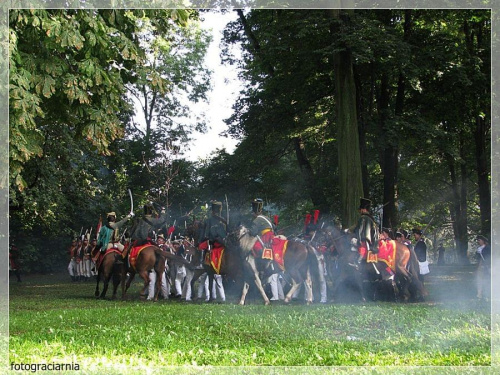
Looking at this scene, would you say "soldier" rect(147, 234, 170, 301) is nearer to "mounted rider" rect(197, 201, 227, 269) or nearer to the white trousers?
the white trousers

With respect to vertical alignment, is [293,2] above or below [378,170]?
above

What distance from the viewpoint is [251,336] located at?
38.2ft

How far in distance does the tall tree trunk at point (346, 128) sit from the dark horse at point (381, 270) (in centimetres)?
348

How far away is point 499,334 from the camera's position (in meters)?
11.4

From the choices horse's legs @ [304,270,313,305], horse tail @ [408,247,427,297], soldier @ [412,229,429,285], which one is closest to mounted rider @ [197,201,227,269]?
horse's legs @ [304,270,313,305]

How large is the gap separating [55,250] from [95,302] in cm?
2360

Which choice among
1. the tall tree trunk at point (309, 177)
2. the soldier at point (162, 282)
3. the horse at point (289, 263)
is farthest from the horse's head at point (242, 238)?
the tall tree trunk at point (309, 177)

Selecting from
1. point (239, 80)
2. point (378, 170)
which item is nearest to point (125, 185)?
point (239, 80)

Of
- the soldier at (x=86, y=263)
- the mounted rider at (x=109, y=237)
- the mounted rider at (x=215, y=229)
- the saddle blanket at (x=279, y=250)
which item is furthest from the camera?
the soldier at (x=86, y=263)

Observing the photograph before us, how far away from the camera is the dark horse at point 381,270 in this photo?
17.5 m

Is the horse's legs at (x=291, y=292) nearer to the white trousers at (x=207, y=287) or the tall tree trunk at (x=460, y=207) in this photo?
the white trousers at (x=207, y=287)

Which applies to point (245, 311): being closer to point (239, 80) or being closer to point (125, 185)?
point (239, 80)

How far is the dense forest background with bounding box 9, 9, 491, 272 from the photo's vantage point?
44.5 feet

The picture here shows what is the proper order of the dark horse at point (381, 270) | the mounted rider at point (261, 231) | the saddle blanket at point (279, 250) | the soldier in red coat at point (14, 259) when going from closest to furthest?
the mounted rider at point (261, 231), the saddle blanket at point (279, 250), the dark horse at point (381, 270), the soldier in red coat at point (14, 259)
